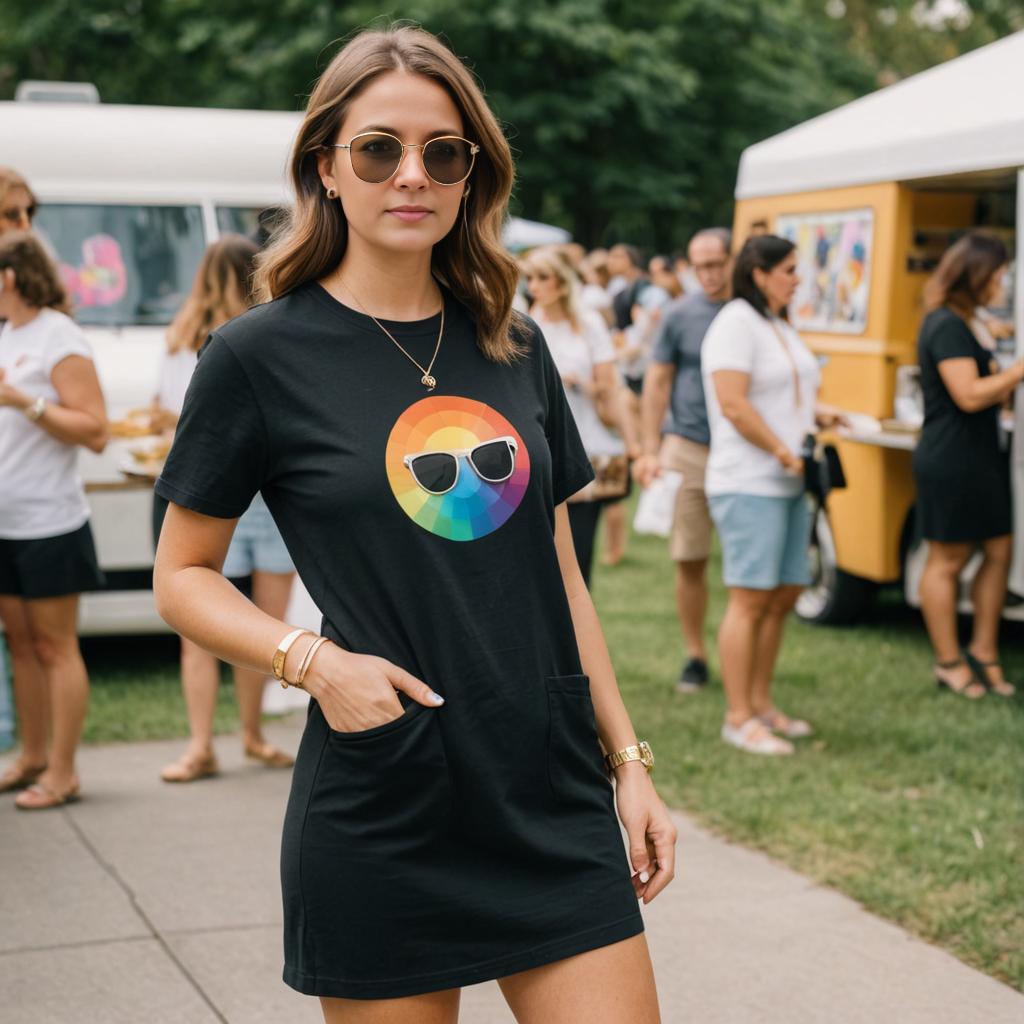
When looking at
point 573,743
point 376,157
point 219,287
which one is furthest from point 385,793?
point 219,287

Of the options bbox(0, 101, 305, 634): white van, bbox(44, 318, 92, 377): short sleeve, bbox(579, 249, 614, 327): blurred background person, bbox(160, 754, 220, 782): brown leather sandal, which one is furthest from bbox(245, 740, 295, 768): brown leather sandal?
bbox(579, 249, 614, 327): blurred background person

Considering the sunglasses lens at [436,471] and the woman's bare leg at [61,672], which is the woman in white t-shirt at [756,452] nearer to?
the woman's bare leg at [61,672]

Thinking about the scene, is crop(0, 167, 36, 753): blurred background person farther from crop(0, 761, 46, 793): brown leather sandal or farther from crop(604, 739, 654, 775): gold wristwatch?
crop(604, 739, 654, 775): gold wristwatch

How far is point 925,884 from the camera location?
4781 mm

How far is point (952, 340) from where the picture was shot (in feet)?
A: 23.1

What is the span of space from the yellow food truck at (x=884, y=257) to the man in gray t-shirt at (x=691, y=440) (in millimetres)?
998

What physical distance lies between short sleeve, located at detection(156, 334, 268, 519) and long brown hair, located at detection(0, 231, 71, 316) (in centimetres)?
343

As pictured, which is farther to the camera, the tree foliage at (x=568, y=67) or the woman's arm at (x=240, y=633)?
the tree foliage at (x=568, y=67)

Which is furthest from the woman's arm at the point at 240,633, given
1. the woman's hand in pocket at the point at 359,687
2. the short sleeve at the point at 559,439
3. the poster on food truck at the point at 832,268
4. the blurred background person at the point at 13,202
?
the poster on food truck at the point at 832,268

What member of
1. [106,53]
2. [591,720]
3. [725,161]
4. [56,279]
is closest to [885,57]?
[725,161]

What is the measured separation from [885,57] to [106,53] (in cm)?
1836

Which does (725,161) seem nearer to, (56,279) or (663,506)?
(663,506)

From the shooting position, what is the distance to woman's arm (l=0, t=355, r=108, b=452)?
17.5 feet

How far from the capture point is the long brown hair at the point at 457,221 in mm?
2268
